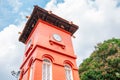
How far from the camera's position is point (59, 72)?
36.0 ft

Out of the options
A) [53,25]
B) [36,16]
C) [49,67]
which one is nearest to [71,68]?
[49,67]

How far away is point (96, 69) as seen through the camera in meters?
18.0

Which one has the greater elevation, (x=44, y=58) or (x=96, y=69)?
(x=96, y=69)

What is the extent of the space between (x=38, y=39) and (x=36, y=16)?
99.3 inches

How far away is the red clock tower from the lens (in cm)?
1070

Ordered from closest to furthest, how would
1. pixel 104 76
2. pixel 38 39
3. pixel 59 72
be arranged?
pixel 59 72, pixel 38 39, pixel 104 76

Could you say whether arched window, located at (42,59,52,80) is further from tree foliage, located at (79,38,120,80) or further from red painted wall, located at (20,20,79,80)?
tree foliage, located at (79,38,120,80)

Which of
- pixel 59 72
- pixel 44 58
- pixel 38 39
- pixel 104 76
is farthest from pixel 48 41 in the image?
pixel 104 76

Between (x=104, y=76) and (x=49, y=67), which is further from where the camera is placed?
(x=104, y=76)

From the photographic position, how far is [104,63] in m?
18.5

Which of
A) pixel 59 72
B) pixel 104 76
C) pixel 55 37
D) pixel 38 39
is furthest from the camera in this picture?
pixel 104 76

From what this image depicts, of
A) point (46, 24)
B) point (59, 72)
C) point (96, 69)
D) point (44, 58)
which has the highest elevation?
point (46, 24)

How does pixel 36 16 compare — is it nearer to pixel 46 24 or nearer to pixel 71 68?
pixel 46 24

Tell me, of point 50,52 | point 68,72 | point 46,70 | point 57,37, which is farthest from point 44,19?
point 68,72
